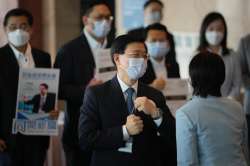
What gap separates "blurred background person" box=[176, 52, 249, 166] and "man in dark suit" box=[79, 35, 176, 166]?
0.14m

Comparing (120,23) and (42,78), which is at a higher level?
(120,23)

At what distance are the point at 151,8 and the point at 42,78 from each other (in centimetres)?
176

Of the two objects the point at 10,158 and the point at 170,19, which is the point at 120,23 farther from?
the point at 10,158

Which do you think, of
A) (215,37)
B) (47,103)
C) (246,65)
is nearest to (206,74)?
(47,103)

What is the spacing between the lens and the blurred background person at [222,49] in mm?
3863

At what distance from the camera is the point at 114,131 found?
7.47 ft

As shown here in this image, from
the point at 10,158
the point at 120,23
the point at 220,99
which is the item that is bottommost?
the point at 10,158

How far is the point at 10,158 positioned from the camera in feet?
9.53

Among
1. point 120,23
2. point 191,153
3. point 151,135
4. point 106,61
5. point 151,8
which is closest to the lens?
point 191,153

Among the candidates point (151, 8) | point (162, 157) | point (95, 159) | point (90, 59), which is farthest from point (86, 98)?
point (151, 8)

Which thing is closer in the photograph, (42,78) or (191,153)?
(191,153)

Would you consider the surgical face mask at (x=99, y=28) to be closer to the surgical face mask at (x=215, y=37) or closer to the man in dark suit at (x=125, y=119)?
the man in dark suit at (x=125, y=119)

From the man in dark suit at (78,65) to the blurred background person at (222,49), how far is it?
1027 mm

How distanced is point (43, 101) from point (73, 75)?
1.18 ft
